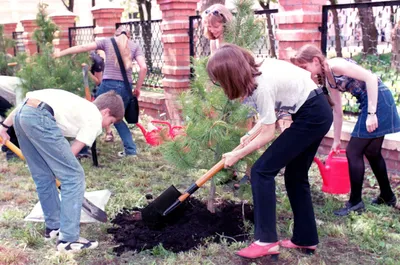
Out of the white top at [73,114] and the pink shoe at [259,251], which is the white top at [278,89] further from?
the white top at [73,114]

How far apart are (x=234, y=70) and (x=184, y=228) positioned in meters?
1.39

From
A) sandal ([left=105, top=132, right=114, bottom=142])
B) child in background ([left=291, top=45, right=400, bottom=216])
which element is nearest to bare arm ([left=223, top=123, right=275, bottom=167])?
child in background ([left=291, top=45, right=400, bottom=216])

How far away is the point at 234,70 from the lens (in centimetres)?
242

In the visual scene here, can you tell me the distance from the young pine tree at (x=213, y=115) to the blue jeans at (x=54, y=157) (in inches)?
26.1

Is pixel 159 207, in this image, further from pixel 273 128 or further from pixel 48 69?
pixel 48 69

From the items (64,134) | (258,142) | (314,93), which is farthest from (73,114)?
(314,93)

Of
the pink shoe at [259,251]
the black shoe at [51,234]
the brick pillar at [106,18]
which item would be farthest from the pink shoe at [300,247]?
the brick pillar at [106,18]

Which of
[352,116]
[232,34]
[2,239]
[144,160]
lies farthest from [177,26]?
[2,239]

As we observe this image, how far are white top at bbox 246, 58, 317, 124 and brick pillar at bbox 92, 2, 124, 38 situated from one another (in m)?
6.19

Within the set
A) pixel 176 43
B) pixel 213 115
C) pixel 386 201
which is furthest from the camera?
pixel 176 43

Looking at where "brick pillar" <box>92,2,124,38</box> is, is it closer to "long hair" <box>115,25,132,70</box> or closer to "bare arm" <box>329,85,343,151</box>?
"long hair" <box>115,25,132,70</box>

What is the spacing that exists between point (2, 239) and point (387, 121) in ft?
9.62

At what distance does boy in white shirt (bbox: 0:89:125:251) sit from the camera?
2.91m

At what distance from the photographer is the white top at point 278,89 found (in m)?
2.48
